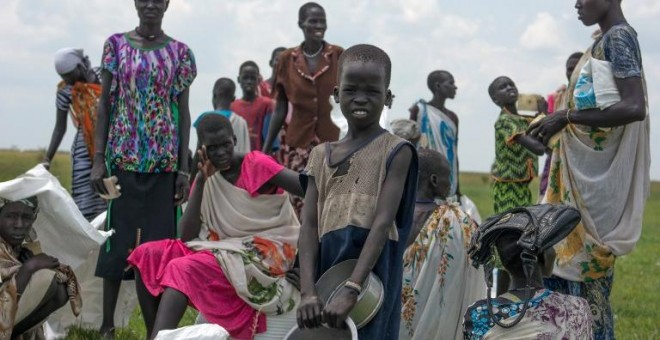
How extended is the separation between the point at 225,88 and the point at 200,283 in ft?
18.9

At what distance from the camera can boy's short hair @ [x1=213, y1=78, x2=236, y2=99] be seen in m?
11.7

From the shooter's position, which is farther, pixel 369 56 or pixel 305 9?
pixel 305 9

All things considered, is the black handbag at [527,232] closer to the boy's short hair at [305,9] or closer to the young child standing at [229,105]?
the boy's short hair at [305,9]

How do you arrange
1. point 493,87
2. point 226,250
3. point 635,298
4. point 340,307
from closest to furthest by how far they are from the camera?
point 340,307, point 226,250, point 635,298, point 493,87

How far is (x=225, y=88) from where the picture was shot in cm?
1167

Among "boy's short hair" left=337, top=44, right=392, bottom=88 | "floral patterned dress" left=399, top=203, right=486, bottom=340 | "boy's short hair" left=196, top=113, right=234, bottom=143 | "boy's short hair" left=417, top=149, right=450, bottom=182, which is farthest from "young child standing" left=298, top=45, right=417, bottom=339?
"boy's short hair" left=196, top=113, right=234, bottom=143

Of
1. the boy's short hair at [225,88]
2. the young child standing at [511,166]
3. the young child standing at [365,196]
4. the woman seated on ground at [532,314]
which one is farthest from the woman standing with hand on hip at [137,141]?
the boy's short hair at [225,88]

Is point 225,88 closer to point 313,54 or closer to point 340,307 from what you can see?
point 313,54

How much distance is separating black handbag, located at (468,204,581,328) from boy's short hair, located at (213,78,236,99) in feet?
23.5

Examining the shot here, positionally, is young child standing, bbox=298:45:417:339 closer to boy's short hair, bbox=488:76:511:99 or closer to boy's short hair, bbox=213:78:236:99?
boy's short hair, bbox=488:76:511:99

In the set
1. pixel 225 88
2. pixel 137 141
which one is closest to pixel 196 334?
pixel 137 141

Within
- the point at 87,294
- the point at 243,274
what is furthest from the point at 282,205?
the point at 87,294

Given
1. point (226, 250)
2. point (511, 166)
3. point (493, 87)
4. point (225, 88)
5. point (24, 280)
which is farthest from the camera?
point (225, 88)

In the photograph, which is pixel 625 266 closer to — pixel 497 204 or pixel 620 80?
pixel 497 204
